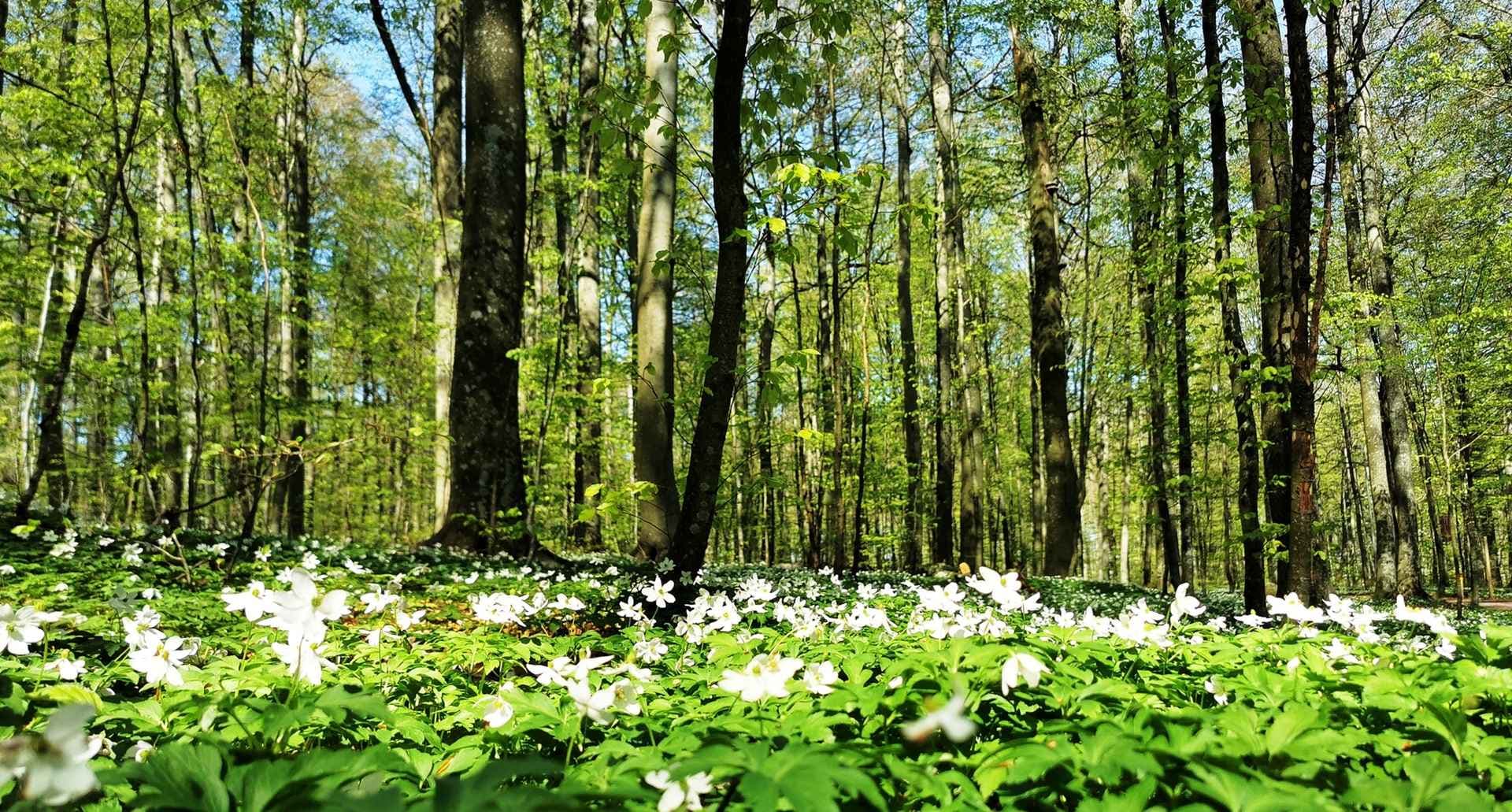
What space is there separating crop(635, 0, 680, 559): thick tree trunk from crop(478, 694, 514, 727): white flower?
636 cm

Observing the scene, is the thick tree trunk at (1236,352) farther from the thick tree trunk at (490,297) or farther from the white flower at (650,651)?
the thick tree trunk at (490,297)

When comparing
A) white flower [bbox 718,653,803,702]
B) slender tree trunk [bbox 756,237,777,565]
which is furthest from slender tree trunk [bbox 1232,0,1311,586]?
white flower [bbox 718,653,803,702]

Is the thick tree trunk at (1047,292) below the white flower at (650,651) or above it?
above

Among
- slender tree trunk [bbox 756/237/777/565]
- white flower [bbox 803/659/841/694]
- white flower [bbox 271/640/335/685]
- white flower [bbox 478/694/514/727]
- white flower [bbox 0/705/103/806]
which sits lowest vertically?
white flower [bbox 478/694/514/727]

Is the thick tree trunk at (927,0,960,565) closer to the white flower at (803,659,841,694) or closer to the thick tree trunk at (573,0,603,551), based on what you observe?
the thick tree trunk at (573,0,603,551)

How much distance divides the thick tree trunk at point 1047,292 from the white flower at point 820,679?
35.2 feet

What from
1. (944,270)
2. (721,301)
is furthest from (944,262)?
(721,301)

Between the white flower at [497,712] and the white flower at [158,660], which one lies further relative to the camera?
the white flower at [158,660]

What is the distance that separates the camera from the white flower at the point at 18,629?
5.78 ft

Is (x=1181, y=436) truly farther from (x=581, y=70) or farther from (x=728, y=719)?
(x=581, y=70)

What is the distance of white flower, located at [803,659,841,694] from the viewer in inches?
64.8

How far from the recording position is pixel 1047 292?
452 inches

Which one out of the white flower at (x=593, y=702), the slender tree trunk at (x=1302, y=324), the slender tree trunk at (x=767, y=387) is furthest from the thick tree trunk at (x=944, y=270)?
the white flower at (x=593, y=702)

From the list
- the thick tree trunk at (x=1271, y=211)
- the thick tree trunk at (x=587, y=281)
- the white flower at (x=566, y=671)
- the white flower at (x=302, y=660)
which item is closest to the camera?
the white flower at (x=302, y=660)
